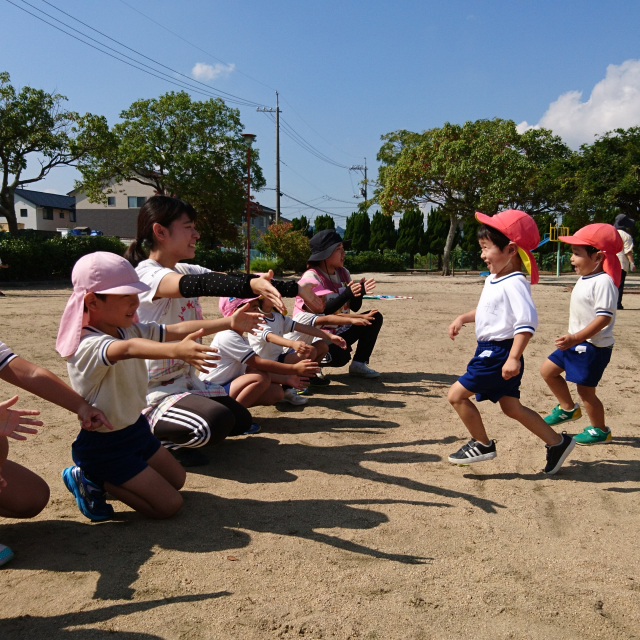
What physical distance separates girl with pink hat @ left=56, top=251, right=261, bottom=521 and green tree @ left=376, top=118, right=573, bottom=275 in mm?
25148

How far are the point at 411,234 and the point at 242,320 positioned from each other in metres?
41.1

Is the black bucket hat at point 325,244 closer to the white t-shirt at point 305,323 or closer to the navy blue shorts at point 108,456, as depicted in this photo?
the white t-shirt at point 305,323

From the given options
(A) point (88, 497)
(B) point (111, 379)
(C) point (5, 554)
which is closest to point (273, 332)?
(B) point (111, 379)

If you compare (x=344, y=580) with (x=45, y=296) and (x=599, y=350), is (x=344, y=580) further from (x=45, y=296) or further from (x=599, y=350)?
(x=45, y=296)

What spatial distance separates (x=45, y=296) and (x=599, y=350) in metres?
14.7

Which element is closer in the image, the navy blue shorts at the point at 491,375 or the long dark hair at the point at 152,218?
the navy blue shorts at the point at 491,375

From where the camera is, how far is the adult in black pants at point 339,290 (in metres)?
5.71

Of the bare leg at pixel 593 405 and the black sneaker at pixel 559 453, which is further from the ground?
the bare leg at pixel 593 405

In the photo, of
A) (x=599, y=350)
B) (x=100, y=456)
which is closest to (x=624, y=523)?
(x=599, y=350)

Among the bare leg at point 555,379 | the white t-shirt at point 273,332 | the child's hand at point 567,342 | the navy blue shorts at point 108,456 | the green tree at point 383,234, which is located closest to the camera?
the navy blue shorts at point 108,456

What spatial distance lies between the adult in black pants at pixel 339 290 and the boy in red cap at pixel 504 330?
→ 1901mm

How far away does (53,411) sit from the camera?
509 centimetres

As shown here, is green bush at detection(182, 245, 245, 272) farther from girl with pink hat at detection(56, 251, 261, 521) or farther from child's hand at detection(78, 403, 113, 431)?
child's hand at detection(78, 403, 113, 431)

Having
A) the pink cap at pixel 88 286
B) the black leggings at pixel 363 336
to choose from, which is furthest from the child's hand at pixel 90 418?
the black leggings at pixel 363 336
